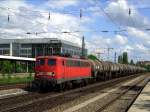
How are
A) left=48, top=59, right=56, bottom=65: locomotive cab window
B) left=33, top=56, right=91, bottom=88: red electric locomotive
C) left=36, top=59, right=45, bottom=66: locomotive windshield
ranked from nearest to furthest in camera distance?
left=33, top=56, right=91, bottom=88: red electric locomotive → left=48, top=59, right=56, bottom=65: locomotive cab window → left=36, top=59, right=45, bottom=66: locomotive windshield

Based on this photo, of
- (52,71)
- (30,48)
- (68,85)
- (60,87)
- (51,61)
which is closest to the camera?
(52,71)

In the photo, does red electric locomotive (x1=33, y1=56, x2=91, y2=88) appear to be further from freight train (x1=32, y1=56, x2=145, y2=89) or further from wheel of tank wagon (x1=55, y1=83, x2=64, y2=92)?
wheel of tank wagon (x1=55, y1=83, x2=64, y2=92)

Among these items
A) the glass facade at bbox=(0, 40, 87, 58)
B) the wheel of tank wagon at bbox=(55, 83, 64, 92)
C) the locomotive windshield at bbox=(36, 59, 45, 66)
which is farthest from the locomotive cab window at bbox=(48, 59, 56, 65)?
the glass facade at bbox=(0, 40, 87, 58)

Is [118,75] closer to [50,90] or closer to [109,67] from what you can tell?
[109,67]

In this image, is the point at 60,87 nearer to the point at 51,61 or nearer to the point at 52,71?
the point at 52,71

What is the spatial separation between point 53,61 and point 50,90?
3.99m

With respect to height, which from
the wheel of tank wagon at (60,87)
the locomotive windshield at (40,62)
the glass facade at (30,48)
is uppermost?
the glass facade at (30,48)

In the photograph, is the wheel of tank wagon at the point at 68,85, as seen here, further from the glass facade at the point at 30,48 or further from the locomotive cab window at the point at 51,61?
the glass facade at the point at 30,48

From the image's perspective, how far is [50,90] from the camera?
3256cm

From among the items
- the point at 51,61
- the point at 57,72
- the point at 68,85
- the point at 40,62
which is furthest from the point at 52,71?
the point at 68,85

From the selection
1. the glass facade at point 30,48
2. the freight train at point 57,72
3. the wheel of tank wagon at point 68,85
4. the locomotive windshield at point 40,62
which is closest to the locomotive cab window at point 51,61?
the freight train at point 57,72

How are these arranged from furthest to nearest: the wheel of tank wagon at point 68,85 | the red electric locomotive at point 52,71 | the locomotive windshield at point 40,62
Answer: the wheel of tank wagon at point 68,85, the locomotive windshield at point 40,62, the red electric locomotive at point 52,71

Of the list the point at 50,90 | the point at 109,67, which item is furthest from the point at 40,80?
the point at 109,67

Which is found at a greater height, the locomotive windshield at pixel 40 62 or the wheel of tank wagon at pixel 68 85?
the locomotive windshield at pixel 40 62
